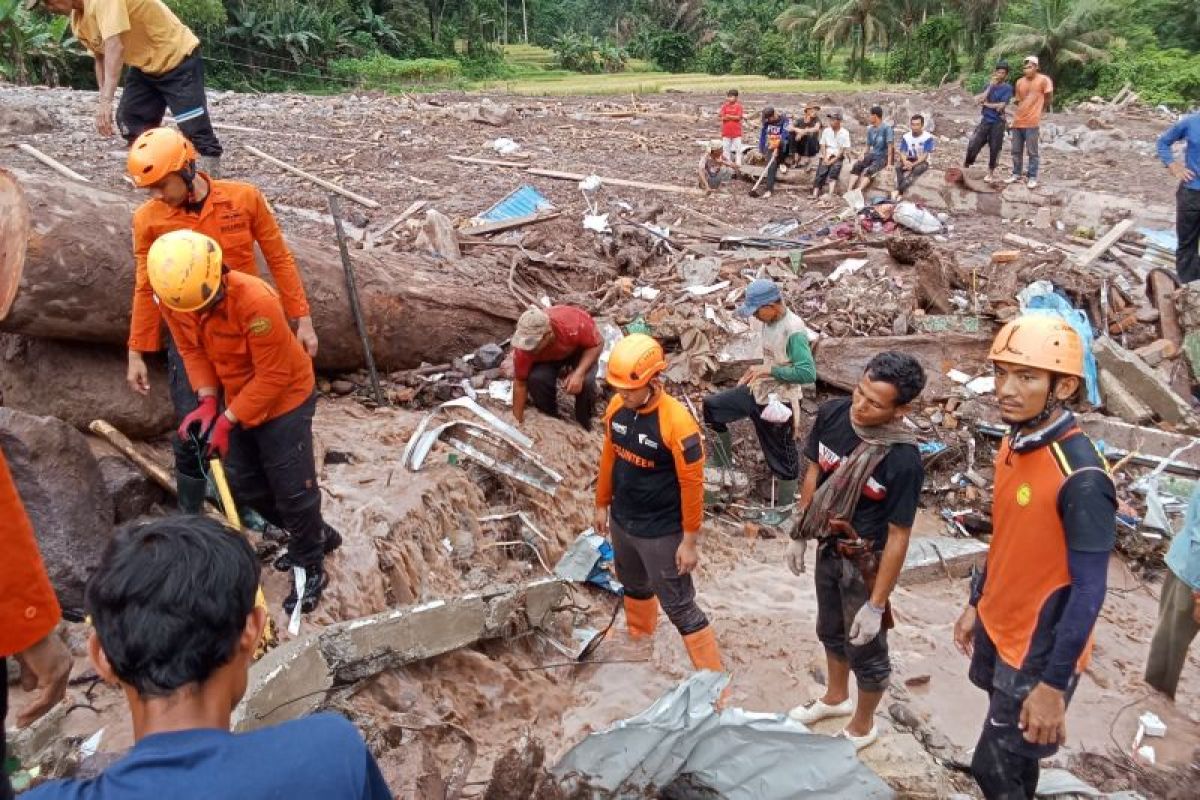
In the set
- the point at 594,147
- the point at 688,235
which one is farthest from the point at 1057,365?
the point at 594,147

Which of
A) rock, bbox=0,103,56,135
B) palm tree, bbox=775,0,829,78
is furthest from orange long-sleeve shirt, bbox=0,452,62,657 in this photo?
palm tree, bbox=775,0,829,78

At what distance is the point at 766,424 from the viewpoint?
6.52 meters

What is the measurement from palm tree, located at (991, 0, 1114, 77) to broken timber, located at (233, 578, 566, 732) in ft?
99.4

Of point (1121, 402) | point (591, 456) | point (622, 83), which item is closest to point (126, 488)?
point (591, 456)

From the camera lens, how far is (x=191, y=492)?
12.8 feet

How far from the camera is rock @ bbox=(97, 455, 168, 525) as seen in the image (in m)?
4.08

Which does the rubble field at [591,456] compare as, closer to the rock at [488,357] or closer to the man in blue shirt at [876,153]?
the rock at [488,357]

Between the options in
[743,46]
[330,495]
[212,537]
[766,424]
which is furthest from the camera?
[743,46]

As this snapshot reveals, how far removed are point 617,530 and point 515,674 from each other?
89 cm

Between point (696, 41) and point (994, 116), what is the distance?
3158cm

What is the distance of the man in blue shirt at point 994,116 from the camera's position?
1319 cm

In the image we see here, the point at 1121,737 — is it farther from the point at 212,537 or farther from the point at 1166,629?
the point at 212,537

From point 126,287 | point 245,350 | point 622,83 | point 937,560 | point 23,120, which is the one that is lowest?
point 937,560

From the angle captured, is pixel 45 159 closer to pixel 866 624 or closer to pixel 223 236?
pixel 223 236
